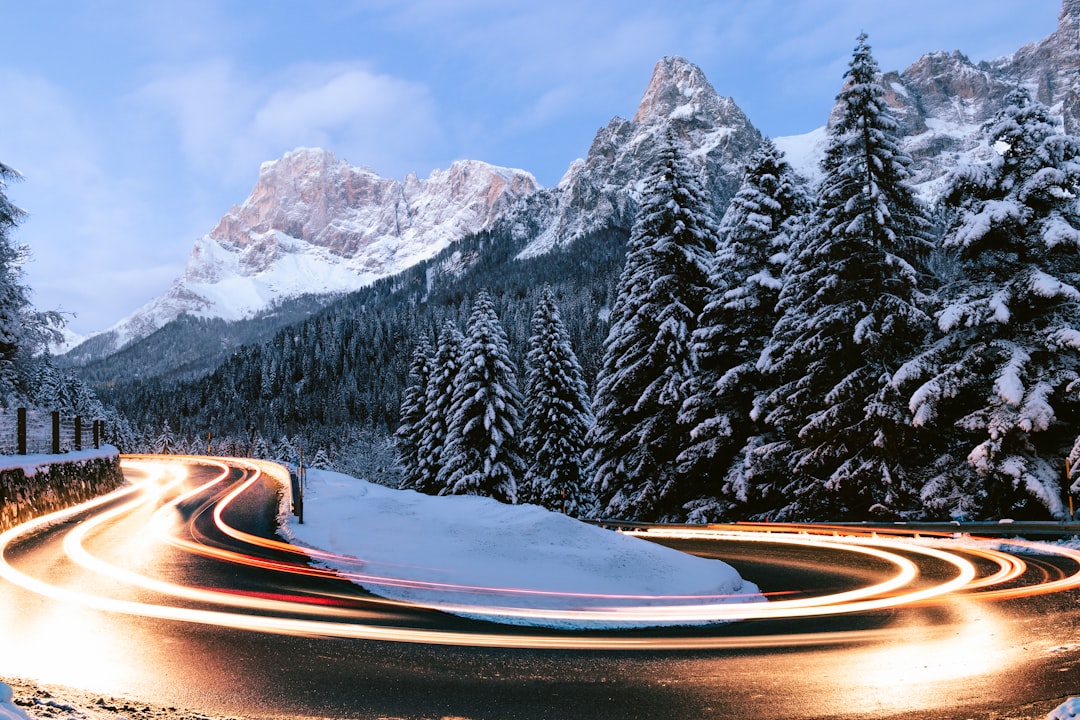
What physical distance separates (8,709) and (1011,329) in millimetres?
22622

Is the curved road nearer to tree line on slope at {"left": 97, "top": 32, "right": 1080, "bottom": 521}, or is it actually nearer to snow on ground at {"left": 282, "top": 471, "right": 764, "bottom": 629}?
snow on ground at {"left": 282, "top": 471, "right": 764, "bottom": 629}

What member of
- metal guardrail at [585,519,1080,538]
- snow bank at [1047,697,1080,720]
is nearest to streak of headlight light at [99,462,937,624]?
snow bank at [1047,697,1080,720]

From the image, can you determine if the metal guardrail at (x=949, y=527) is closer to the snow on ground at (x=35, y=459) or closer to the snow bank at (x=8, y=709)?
the snow bank at (x=8, y=709)

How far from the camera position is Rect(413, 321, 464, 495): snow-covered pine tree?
149ft

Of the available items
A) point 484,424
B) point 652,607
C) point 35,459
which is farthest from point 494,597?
point 484,424

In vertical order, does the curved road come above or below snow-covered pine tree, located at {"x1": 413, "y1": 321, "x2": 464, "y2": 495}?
below

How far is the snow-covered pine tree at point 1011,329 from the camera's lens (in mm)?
18344

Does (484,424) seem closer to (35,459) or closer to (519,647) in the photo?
(35,459)

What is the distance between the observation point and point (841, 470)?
72.8ft

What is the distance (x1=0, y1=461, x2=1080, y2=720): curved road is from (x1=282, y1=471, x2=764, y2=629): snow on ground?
32.3 inches

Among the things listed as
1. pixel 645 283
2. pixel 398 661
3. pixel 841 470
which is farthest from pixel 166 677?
pixel 645 283

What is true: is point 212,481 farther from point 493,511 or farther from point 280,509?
point 493,511

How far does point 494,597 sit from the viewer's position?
11.0m

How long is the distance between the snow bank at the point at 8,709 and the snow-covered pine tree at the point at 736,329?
893 inches
